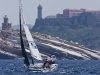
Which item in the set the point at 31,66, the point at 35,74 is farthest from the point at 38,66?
the point at 35,74

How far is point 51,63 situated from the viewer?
107500mm

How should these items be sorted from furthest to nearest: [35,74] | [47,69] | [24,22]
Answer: [24,22] < [47,69] < [35,74]

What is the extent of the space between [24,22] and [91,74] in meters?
19.4

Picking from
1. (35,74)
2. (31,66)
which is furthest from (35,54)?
(35,74)

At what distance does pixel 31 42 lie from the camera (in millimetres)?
110375

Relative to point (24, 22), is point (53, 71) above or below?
below

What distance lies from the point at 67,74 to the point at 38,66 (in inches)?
359

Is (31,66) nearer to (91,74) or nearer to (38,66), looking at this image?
(38,66)

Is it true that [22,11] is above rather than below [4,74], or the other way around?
above

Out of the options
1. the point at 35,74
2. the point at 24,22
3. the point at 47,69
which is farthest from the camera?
the point at 24,22

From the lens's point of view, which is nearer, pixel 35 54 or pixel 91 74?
pixel 91 74

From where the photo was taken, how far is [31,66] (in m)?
106

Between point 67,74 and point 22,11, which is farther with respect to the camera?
point 22,11

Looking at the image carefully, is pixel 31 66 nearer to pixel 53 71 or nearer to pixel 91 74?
Result: pixel 53 71
